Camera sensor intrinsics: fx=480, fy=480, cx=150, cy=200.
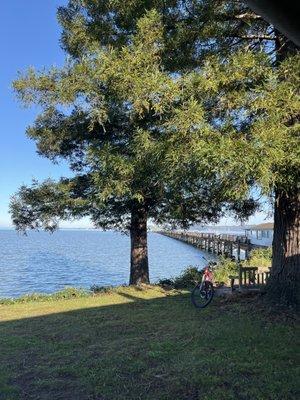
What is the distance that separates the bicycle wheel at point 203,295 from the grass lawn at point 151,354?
0.78ft

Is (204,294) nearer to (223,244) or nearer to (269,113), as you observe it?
(269,113)

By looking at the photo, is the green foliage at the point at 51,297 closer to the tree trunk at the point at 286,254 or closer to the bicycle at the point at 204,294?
the bicycle at the point at 204,294

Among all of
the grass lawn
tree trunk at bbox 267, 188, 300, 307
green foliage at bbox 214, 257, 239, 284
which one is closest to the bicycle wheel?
the grass lawn

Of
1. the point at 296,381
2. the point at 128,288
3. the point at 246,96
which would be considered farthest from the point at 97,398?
the point at 128,288

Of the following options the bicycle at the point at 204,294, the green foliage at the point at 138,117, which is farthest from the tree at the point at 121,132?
the bicycle at the point at 204,294

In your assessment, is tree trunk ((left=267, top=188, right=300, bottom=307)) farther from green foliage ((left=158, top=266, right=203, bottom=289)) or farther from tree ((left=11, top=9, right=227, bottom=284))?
green foliage ((left=158, top=266, right=203, bottom=289))

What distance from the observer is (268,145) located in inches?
258

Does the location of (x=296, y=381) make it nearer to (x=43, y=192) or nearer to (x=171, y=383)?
(x=171, y=383)

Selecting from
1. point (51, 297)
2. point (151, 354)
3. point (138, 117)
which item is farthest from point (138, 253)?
point (151, 354)

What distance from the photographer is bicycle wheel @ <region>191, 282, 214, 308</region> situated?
1048 centimetres

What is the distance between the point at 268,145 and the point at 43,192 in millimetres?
10146

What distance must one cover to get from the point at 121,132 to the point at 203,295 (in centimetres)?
557

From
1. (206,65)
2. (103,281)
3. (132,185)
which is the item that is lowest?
(103,281)

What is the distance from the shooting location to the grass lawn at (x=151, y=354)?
16.5 ft
